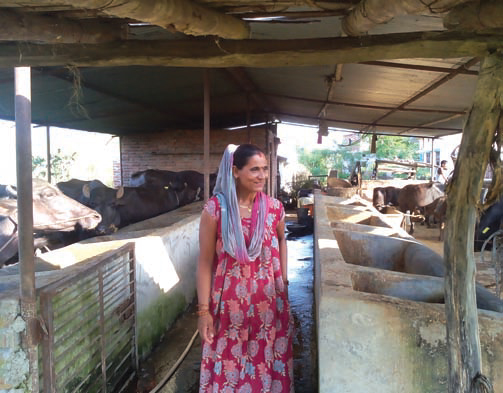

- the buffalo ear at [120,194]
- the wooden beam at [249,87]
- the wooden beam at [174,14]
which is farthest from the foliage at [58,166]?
the wooden beam at [174,14]

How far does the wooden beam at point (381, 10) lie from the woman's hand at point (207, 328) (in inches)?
68.6

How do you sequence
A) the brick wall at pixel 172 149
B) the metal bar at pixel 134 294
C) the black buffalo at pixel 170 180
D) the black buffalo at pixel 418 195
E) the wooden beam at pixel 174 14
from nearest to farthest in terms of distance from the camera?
1. the wooden beam at pixel 174 14
2. the metal bar at pixel 134 294
3. the black buffalo at pixel 170 180
4. the brick wall at pixel 172 149
5. the black buffalo at pixel 418 195

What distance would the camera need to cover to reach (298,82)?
7047 mm

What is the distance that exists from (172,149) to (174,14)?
11.6 m

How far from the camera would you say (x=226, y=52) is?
2.00 metres

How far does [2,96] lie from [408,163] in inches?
608

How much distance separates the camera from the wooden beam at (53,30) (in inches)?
73.1

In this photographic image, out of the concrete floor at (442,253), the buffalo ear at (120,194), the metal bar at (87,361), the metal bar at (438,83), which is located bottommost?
the concrete floor at (442,253)

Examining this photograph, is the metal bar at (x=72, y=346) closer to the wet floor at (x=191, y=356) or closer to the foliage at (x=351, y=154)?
the wet floor at (x=191, y=356)

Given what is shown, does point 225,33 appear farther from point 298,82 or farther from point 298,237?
point 298,237

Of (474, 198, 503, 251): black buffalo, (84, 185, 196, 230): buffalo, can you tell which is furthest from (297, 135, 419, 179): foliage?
(84, 185, 196, 230): buffalo

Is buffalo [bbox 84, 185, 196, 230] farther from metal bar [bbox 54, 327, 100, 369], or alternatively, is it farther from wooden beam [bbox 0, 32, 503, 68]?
wooden beam [bbox 0, 32, 503, 68]

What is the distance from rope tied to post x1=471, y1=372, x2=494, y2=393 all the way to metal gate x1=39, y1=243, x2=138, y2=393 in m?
2.10

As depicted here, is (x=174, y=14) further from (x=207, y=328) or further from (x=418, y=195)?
(x=418, y=195)
